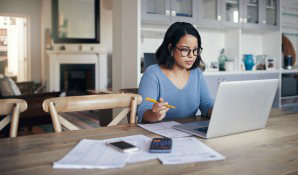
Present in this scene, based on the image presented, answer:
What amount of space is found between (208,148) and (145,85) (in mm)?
794

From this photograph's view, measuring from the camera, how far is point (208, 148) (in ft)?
3.27

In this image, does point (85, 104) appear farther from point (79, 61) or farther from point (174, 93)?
point (79, 61)

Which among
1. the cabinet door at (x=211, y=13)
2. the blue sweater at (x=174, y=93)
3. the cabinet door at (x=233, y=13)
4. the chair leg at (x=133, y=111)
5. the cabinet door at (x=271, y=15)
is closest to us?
the chair leg at (x=133, y=111)

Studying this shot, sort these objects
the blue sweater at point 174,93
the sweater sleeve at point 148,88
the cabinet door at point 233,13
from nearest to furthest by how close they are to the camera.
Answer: the sweater sleeve at point 148,88 → the blue sweater at point 174,93 → the cabinet door at point 233,13

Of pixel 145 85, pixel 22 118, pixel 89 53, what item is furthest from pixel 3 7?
pixel 145 85

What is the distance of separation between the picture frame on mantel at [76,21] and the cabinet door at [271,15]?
4319 mm

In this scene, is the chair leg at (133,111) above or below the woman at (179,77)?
below

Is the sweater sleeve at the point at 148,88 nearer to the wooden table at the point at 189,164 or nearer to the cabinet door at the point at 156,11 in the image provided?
the wooden table at the point at 189,164

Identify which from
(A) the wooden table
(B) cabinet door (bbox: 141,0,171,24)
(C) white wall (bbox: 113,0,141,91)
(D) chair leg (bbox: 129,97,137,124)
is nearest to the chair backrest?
(D) chair leg (bbox: 129,97,137,124)

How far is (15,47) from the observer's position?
8.00 metres

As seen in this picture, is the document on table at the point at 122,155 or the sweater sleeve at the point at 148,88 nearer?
the document on table at the point at 122,155

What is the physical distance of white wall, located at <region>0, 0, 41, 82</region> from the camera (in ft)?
25.5

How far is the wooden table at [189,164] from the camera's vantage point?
0.81 m

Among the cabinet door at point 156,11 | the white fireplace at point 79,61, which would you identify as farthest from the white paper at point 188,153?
the white fireplace at point 79,61
